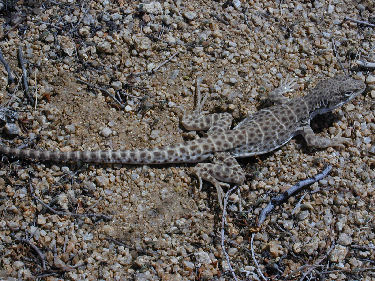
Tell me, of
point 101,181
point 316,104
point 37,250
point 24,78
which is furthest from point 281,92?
point 37,250

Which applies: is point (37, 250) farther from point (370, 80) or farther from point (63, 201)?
point (370, 80)

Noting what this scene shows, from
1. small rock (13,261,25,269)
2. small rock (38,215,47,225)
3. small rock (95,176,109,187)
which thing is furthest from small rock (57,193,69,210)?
small rock (13,261,25,269)

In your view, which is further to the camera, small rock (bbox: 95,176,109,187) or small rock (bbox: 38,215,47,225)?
small rock (bbox: 95,176,109,187)

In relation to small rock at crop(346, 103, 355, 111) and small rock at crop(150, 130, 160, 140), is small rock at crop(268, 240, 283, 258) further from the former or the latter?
small rock at crop(346, 103, 355, 111)

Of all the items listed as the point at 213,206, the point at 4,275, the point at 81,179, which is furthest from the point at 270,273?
the point at 4,275

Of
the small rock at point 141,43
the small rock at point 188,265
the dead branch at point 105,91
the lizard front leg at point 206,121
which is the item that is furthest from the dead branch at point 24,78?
the small rock at point 188,265
